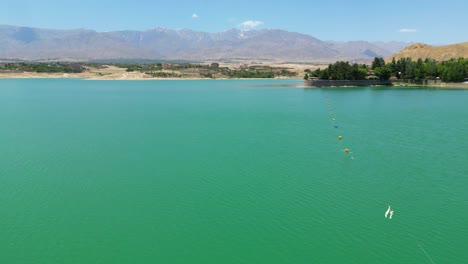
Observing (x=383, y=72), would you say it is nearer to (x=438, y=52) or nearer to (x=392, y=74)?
(x=392, y=74)

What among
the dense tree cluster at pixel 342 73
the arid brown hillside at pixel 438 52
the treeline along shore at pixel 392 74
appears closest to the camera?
the treeline along shore at pixel 392 74

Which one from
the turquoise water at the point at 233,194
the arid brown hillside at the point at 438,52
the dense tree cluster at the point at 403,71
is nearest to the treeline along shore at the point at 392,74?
the dense tree cluster at the point at 403,71

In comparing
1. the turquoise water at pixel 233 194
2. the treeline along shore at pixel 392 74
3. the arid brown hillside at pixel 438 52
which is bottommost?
the turquoise water at pixel 233 194

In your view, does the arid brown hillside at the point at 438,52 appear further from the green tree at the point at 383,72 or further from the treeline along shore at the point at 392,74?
the green tree at the point at 383,72

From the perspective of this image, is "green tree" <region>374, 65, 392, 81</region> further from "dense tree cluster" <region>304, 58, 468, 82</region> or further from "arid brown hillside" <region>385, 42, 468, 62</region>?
"arid brown hillside" <region>385, 42, 468, 62</region>

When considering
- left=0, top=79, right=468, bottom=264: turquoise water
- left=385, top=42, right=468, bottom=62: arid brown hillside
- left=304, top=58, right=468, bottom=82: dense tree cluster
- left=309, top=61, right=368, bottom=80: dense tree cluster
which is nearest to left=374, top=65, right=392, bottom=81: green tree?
left=304, top=58, right=468, bottom=82: dense tree cluster

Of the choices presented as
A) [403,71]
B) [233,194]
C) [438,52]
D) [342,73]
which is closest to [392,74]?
[403,71]
